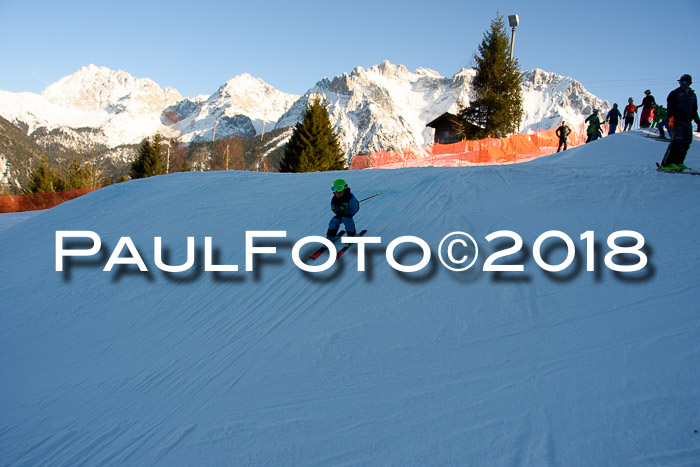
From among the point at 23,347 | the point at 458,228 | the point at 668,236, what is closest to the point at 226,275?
the point at 23,347

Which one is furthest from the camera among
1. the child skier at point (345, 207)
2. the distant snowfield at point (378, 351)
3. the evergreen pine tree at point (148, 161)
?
the evergreen pine tree at point (148, 161)

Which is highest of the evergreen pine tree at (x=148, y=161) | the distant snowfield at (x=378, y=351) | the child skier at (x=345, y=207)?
the evergreen pine tree at (x=148, y=161)

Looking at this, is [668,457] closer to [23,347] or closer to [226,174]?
[23,347]

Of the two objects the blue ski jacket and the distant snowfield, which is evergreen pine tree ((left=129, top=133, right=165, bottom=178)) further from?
the blue ski jacket

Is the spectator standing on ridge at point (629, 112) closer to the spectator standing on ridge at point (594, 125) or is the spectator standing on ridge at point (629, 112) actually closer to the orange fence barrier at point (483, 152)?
the spectator standing on ridge at point (594, 125)

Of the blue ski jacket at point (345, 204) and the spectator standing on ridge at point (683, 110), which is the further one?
the spectator standing on ridge at point (683, 110)

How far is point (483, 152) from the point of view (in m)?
23.0

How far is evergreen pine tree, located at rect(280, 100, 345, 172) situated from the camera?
28688 millimetres

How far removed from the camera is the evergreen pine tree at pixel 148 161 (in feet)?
113

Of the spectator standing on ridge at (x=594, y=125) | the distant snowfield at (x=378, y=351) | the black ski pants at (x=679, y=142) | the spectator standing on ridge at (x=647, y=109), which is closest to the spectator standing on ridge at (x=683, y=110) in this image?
the black ski pants at (x=679, y=142)

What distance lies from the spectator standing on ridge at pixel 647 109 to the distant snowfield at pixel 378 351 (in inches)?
367

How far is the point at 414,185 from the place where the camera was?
10086 mm

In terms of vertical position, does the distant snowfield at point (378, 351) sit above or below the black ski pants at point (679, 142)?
below

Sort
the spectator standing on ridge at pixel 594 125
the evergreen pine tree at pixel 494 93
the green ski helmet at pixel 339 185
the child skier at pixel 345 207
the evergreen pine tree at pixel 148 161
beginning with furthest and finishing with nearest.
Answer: the evergreen pine tree at pixel 148 161, the evergreen pine tree at pixel 494 93, the spectator standing on ridge at pixel 594 125, the child skier at pixel 345 207, the green ski helmet at pixel 339 185
